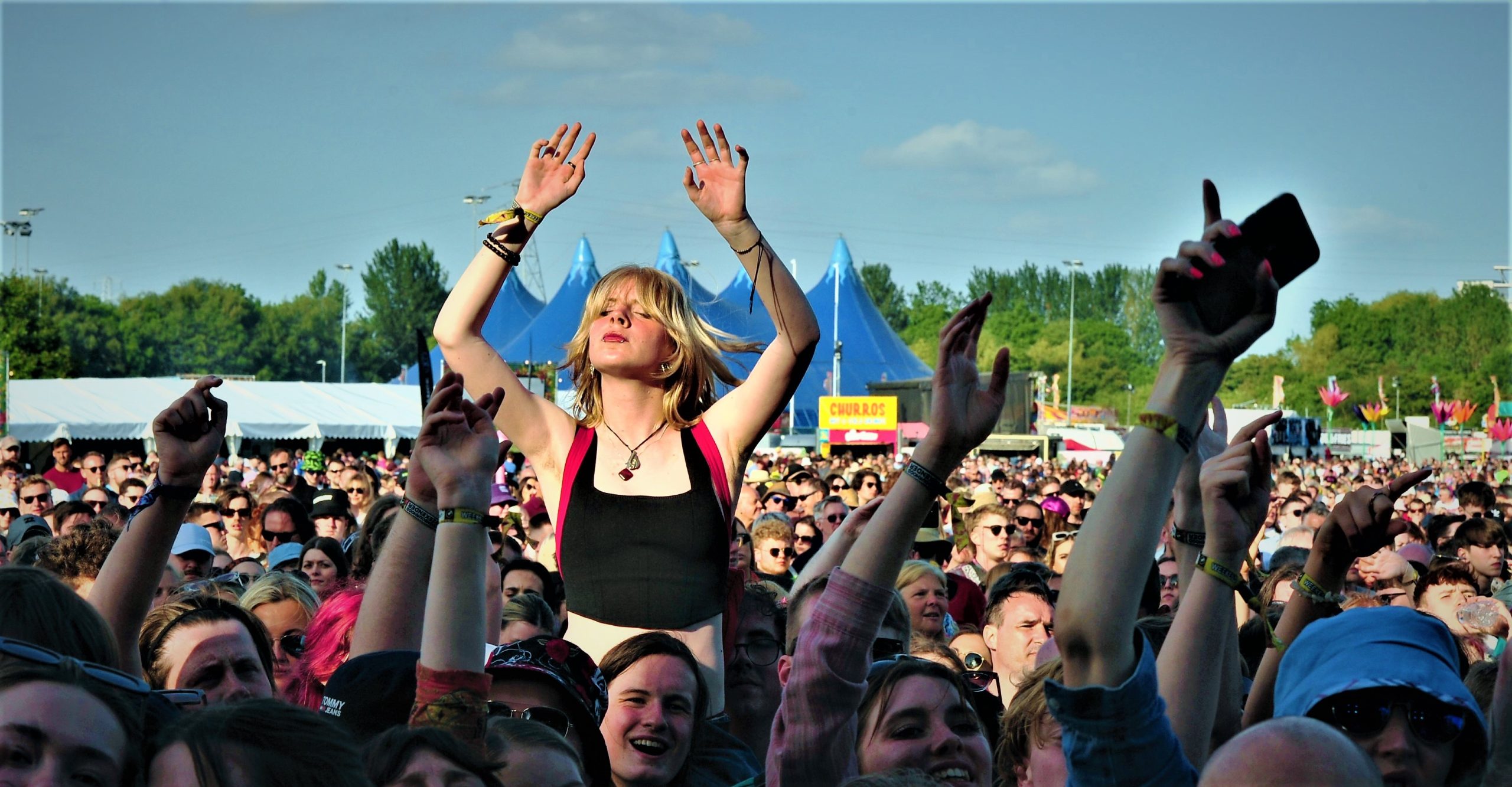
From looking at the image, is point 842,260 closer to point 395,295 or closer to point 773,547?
point 773,547

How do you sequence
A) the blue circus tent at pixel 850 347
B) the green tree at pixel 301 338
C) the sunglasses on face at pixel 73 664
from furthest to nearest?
the green tree at pixel 301 338
the blue circus tent at pixel 850 347
the sunglasses on face at pixel 73 664

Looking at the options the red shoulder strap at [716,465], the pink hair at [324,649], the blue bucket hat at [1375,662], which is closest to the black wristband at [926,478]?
the blue bucket hat at [1375,662]

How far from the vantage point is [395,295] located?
398 ft

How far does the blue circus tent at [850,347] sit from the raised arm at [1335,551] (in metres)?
38.3

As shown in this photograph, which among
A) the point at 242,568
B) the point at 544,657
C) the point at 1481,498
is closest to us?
the point at 544,657

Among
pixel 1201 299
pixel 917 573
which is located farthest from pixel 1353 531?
pixel 917 573

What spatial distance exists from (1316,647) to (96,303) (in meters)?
112

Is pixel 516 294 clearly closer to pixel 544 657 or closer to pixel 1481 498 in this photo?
Answer: pixel 1481 498

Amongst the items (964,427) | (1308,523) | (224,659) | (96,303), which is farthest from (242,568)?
(96,303)

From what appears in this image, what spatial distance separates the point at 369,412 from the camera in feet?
121

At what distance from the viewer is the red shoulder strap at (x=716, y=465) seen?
11.2ft

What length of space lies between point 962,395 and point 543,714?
1.00 m

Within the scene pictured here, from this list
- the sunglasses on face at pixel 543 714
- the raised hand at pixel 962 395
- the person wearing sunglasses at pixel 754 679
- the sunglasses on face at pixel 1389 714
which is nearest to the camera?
the sunglasses on face at pixel 1389 714

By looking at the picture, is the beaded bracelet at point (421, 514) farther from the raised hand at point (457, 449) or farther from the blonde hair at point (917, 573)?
the blonde hair at point (917, 573)
